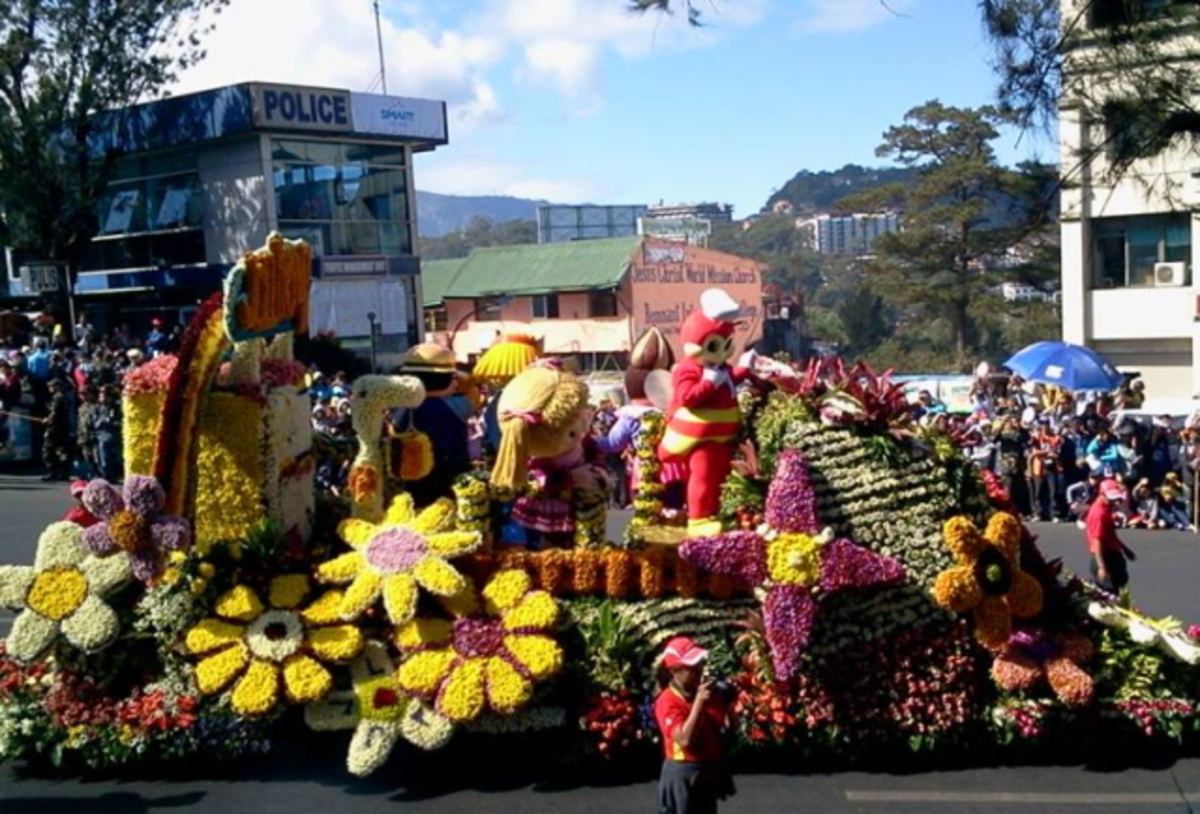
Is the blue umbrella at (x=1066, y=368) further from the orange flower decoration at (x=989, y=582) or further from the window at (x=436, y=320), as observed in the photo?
the window at (x=436, y=320)

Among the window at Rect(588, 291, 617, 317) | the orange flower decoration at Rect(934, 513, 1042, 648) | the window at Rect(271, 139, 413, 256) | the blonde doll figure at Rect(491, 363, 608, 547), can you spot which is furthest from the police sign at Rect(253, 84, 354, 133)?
the orange flower decoration at Rect(934, 513, 1042, 648)

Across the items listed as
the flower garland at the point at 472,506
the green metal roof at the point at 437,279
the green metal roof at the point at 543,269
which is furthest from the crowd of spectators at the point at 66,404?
the green metal roof at the point at 437,279

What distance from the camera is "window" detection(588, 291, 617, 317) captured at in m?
37.1

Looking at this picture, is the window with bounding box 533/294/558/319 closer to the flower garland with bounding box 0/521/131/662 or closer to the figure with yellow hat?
the figure with yellow hat

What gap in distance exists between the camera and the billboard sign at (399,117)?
92.4ft

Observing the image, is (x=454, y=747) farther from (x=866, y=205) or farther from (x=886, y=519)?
(x=866, y=205)

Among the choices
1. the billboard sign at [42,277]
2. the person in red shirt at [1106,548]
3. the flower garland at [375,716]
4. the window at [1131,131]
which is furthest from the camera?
the billboard sign at [42,277]

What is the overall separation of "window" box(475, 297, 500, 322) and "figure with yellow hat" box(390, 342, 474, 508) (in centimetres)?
2934

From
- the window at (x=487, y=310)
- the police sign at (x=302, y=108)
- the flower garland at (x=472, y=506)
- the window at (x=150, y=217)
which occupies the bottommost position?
the flower garland at (x=472, y=506)

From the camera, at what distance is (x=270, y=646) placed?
279 inches

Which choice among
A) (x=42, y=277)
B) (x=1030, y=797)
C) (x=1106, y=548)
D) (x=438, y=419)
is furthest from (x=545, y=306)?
(x=1030, y=797)

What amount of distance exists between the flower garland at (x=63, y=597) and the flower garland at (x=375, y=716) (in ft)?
4.18

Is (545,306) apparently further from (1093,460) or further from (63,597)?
(63,597)

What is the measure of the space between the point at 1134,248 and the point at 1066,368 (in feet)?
43.8
